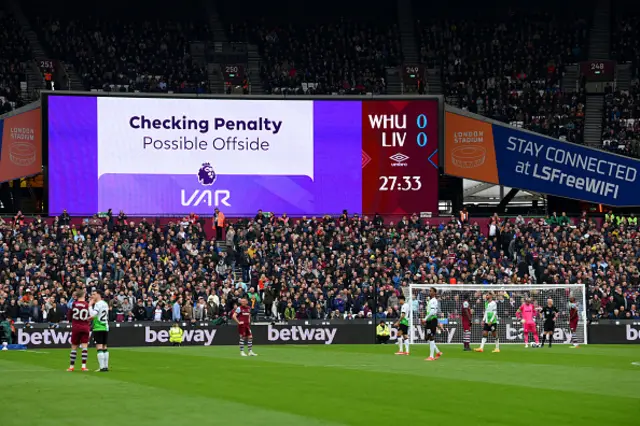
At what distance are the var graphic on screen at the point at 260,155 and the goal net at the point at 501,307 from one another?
11.9m

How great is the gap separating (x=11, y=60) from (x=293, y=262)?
2232cm

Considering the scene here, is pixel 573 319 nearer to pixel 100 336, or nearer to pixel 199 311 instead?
pixel 199 311

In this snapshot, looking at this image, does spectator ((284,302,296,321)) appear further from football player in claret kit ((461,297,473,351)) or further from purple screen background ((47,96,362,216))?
purple screen background ((47,96,362,216))

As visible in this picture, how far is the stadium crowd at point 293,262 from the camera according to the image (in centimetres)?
4462

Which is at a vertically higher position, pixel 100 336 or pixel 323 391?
pixel 100 336

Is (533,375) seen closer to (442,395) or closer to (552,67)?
(442,395)

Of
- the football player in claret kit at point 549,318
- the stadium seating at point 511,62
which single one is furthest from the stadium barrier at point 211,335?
the stadium seating at point 511,62

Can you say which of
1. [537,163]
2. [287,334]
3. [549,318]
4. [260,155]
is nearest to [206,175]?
[260,155]

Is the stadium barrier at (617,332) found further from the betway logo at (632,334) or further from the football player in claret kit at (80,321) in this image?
the football player in claret kit at (80,321)

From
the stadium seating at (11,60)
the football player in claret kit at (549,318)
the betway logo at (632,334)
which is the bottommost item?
the betway logo at (632,334)

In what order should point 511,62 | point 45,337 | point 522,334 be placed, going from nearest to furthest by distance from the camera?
1. point 45,337
2. point 522,334
3. point 511,62

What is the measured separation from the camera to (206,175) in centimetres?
5472

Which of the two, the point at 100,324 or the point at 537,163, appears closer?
the point at 100,324

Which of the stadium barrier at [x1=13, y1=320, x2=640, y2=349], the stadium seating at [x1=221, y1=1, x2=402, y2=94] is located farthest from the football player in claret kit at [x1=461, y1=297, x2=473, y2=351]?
the stadium seating at [x1=221, y1=1, x2=402, y2=94]
